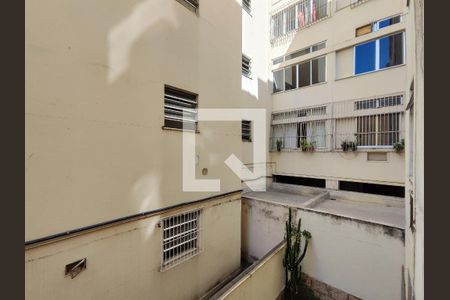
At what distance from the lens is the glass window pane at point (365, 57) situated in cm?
853

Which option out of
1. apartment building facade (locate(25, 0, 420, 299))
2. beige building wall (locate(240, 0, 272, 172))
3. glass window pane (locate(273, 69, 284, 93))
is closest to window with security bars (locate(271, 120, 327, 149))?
apartment building facade (locate(25, 0, 420, 299))

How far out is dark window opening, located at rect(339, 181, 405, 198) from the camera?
8.18m

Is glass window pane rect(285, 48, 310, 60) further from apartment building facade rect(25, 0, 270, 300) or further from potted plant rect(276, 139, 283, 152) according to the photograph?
apartment building facade rect(25, 0, 270, 300)

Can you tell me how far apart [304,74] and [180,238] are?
30.8 ft

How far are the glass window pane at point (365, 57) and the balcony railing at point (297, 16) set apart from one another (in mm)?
2387

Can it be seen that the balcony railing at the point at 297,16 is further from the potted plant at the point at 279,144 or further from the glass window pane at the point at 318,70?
the potted plant at the point at 279,144

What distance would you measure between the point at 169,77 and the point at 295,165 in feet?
25.6

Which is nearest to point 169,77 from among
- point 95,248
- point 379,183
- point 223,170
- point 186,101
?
point 186,101

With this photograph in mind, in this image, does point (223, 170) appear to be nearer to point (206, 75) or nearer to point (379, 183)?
point (206, 75)

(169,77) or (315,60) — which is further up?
(315,60)

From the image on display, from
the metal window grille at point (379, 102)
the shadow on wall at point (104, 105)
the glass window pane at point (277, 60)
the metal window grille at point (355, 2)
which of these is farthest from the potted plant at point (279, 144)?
the metal window grille at point (355, 2)

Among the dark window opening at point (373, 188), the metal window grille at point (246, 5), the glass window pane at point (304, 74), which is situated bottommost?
the dark window opening at point (373, 188)

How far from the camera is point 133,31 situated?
4.18m

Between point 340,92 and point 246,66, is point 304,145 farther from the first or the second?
point 246,66
